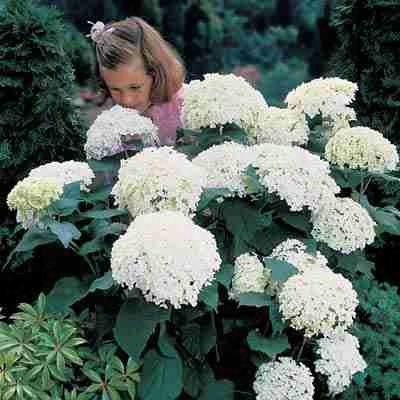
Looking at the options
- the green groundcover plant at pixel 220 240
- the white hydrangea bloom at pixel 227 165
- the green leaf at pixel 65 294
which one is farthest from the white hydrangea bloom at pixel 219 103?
the green leaf at pixel 65 294

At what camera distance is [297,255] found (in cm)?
191

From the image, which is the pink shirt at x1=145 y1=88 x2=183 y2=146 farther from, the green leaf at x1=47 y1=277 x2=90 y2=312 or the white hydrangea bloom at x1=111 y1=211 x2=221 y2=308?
the white hydrangea bloom at x1=111 y1=211 x2=221 y2=308

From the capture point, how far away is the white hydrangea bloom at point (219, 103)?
2080 mm

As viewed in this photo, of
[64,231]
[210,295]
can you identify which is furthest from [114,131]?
[210,295]

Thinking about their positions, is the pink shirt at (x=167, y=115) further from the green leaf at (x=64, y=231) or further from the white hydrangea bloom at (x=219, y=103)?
the green leaf at (x=64, y=231)

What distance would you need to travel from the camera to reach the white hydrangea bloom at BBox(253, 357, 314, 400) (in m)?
1.82

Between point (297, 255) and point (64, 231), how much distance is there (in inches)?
26.8

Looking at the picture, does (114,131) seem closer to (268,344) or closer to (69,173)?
(69,173)

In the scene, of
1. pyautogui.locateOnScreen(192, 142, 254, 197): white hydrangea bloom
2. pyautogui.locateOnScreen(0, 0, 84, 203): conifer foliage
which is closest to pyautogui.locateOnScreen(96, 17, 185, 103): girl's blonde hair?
pyautogui.locateOnScreen(0, 0, 84, 203): conifer foliage

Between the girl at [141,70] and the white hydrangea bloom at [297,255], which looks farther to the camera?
the girl at [141,70]

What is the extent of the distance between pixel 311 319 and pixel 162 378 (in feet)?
1.50

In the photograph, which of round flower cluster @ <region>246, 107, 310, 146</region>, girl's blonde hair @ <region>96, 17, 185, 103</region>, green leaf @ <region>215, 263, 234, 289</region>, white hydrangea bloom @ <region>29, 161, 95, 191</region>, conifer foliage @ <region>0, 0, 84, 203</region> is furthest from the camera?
conifer foliage @ <region>0, 0, 84, 203</region>

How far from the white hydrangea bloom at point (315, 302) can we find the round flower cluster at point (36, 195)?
71cm

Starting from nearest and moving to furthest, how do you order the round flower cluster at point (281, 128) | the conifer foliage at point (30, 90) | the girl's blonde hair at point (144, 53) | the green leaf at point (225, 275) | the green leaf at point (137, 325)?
the green leaf at point (137, 325), the green leaf at point (225, 275), the round flower cluster at point (281, 128), the girl's blonde hair at point (144, 53), the conifer foliage at point (30, 90)
